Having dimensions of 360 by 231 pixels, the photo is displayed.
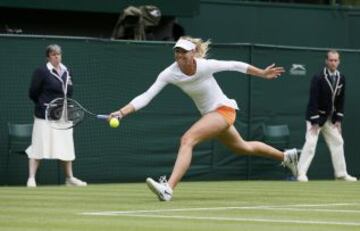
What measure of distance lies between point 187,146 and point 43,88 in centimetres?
527

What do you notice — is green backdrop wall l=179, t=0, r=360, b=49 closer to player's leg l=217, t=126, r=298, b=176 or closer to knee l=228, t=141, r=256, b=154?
player's leg l=217, t=126, r=298, b=176

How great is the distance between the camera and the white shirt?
1328 centimetres

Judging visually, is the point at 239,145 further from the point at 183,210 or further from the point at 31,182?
the point at 31,182

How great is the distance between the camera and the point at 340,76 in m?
20.7

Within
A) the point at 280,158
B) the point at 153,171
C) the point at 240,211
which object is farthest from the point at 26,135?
the point at 240,211

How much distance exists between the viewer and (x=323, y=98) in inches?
811

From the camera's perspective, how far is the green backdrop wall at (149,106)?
19.0m

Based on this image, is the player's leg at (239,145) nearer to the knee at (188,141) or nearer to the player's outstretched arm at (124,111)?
the knee at (188,141)

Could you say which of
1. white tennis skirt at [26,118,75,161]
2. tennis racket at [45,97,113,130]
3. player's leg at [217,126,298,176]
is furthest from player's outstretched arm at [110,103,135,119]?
white tennis skirt at [26,118,75,161]

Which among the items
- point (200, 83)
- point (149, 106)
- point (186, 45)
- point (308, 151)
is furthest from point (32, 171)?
point (186, 45)

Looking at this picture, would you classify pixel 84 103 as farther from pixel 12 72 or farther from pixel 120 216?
pixel 120 216

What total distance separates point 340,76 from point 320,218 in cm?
1049

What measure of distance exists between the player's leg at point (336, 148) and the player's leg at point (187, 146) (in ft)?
24.0

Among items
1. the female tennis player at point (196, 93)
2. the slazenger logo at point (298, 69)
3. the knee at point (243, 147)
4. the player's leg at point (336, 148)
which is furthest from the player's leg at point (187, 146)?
the slazenger logo at point (298, 69)
